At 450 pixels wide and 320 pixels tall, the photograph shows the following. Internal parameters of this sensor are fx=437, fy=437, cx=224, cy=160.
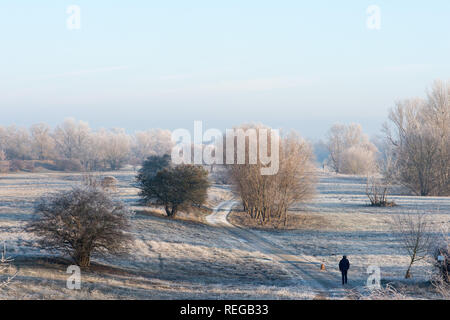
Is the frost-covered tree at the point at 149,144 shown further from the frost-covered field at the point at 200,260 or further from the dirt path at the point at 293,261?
the dirt path at the point at 293,261

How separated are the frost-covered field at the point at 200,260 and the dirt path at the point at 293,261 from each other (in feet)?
1.52

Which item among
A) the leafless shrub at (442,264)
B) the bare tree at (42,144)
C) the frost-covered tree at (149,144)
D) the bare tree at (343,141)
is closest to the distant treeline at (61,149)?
the bare tree at (42,144)

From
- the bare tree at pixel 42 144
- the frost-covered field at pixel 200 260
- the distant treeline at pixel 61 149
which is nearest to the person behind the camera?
the frost-covered field at pixel 200 260

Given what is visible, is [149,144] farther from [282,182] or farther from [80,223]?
[80,223]

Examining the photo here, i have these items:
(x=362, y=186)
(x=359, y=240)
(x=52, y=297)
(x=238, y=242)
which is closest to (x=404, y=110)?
(x=362, y=186)

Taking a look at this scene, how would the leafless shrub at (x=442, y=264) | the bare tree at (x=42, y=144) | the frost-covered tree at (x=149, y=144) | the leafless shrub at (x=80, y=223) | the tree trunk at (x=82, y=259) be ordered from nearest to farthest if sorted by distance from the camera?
the leafless shrub at (x=442, y=264) → the leafless shrub at (x=80, y=223) → the tree trunk at (x=82, y=259) → the bare tree at (x=42, y=144) → the frost-covered tree at (x=149, y=144)

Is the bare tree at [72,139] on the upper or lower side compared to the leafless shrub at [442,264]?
upper

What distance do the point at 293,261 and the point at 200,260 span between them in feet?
19.1

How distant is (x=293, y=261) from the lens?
26656mm

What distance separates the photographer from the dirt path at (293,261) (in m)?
19.0

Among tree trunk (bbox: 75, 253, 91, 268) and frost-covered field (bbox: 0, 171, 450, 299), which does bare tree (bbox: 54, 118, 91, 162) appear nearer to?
frost-covered field (bbox: 0, 171, 450, 299)

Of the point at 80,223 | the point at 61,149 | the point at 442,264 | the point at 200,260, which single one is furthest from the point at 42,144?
the point at 442,264

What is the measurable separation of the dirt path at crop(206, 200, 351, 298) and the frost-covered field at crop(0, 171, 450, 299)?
1.52 feet
